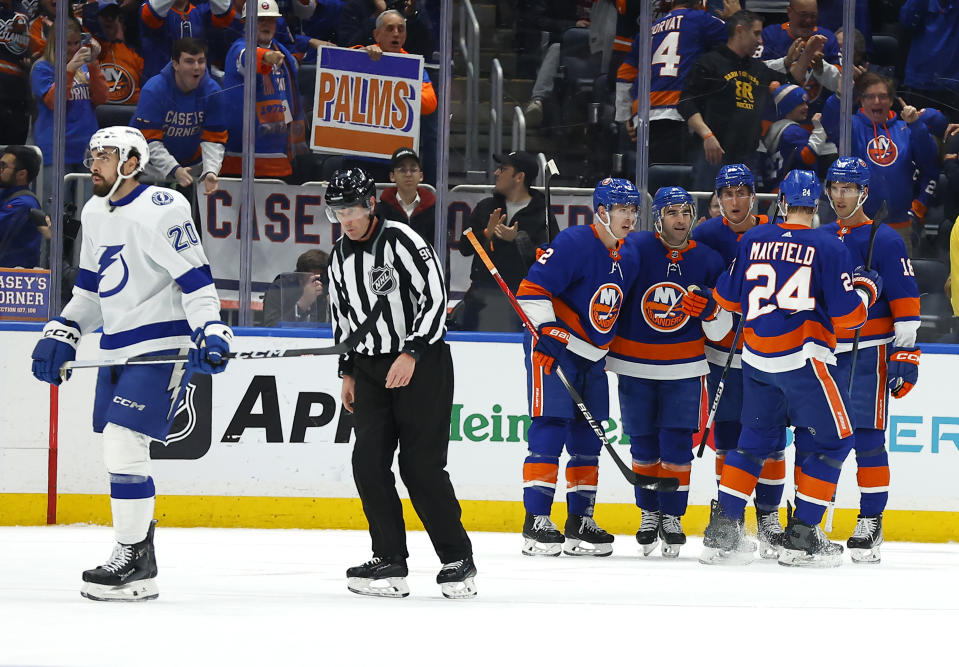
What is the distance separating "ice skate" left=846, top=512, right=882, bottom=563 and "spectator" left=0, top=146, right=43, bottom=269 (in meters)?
3.85

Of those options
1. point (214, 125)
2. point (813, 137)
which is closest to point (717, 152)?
point (813, 137)

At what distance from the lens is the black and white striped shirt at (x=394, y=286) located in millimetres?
4062

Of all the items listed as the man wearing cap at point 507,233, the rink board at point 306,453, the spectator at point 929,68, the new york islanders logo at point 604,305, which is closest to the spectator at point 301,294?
the rink board at point 306,453

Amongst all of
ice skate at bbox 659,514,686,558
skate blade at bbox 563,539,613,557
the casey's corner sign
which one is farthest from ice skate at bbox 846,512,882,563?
the casey's corner sign

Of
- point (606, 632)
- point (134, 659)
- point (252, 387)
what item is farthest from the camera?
point (252, 387)

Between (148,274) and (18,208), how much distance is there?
2686mm

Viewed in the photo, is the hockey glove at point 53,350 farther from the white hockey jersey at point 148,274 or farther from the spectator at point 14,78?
the spectator at point 14,78

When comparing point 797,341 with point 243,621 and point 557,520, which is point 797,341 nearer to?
point 557,520

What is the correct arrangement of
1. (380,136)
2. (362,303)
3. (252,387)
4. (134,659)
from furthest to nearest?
1. (380,136)
2. (252,387)
3. (362,303)
4. (134,659)

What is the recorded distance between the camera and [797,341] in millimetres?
5043

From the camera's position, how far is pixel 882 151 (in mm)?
6660

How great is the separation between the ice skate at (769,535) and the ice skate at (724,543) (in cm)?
20

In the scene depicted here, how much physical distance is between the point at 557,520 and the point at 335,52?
8.21 feet

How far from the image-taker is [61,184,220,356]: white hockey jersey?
4.02m
